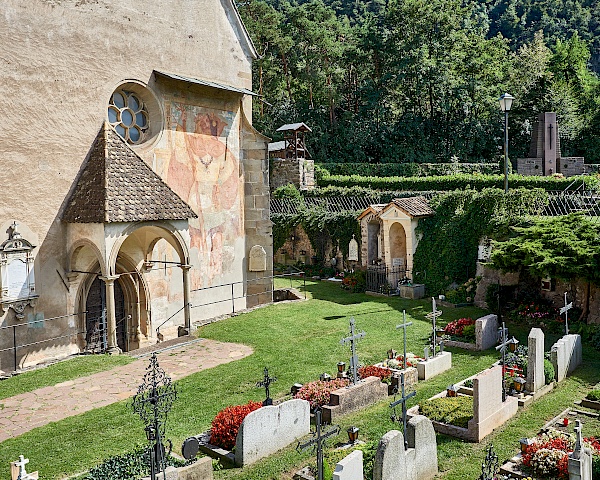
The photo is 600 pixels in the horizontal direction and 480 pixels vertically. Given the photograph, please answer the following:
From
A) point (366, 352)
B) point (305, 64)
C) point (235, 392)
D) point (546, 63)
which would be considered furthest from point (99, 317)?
point (546, 63)

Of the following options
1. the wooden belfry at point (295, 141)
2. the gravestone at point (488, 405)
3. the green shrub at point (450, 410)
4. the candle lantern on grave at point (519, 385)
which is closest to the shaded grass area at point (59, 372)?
the green shrub at point (450, 410)

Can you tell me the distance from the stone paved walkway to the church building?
1.91 m

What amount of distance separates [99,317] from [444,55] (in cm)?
4088

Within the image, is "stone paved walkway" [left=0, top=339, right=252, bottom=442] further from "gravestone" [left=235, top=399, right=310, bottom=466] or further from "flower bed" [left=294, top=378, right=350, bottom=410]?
"gravestone" [left=235, top=399, right=310, bottom=466]

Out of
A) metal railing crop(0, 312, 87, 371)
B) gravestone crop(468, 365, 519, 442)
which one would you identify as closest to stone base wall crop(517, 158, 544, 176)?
gravestone crop(468, 365, 519, 442)

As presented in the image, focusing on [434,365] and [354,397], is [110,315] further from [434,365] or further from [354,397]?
[434,365]

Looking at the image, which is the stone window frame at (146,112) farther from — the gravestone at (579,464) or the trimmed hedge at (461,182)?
the trimmed hedge at (461,182)

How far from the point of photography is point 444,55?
167 feet

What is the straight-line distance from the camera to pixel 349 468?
8.38m

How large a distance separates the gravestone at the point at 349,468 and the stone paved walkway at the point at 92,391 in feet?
22.1

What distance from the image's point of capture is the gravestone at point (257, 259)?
23406mm

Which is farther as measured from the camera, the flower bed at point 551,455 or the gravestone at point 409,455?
the flower bed at point 551,455

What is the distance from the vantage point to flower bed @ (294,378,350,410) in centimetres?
1260

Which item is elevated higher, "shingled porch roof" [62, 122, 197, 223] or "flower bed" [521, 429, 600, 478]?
"shingled porch roof" [62, 122, 197, 223]
